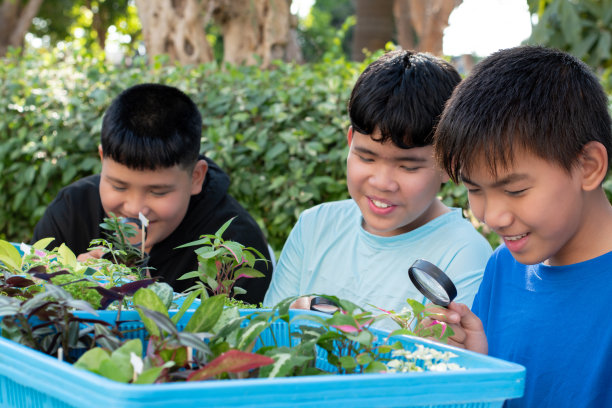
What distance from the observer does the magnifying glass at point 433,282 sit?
110cm

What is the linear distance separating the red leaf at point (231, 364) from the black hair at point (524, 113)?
2.59ft

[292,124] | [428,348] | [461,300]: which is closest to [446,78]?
[461,300]

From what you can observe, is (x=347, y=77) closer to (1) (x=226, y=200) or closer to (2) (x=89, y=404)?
(1) (x=226, y=200)

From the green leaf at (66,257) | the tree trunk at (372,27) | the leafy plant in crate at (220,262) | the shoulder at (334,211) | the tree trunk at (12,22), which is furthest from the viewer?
the tree trunk at (12,22)

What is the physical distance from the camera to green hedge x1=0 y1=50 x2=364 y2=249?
4.08 metres

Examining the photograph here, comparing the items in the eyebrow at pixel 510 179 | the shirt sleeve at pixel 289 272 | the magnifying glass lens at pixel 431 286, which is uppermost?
the eyebrow at pixel 510 179

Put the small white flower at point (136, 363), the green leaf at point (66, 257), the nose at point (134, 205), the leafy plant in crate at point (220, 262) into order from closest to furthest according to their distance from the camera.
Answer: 1. the small white flower at point (136, 363)
2. the leafy plant in crate at point (220, 262)
3. the green leaf at point (66, 257)
4. the nose at point (134, 205)

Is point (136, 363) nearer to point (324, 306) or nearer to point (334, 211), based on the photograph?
point (324, 306)

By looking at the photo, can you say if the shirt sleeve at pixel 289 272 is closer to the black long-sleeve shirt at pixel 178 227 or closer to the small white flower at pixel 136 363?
the black long-sleeve shirt at pixel 178 227

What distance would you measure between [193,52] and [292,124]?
2054 mm

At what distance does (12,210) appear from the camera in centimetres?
475

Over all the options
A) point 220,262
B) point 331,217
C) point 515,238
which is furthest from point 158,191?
point 515,238

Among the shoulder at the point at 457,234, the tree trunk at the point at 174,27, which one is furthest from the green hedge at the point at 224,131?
the shoulder at the point at 457,234

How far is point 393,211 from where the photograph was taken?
2.15 meters
